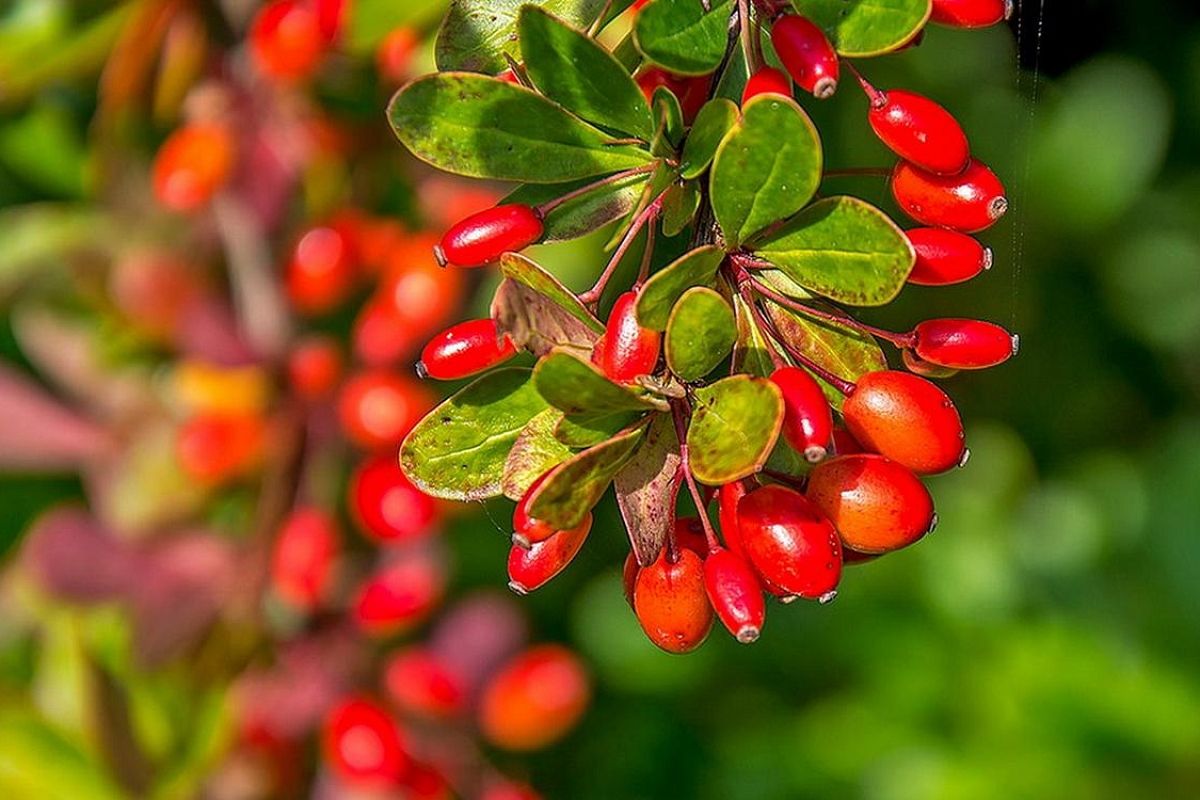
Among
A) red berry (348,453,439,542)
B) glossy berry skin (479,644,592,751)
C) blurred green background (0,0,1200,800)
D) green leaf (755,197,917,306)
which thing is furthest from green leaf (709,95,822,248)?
blurred green background (0,0,1200,800)

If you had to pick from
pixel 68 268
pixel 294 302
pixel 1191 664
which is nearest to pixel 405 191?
pixel 294 302

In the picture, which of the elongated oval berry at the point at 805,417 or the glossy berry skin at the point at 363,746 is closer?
the elongated oval berry at the point at 805,417

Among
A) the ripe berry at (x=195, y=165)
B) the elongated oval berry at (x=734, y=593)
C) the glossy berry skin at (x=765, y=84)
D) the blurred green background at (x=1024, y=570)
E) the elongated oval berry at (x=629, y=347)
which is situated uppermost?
the glossy berry skin at (x=765, y=84)

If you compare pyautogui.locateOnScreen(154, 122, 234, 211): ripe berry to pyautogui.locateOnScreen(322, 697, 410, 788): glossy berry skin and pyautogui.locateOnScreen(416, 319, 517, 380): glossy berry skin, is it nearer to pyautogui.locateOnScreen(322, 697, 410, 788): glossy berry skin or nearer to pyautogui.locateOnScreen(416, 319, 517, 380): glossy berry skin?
pyautogui.locateOnScreen(322, 697, 410, 788): glossy berry skin

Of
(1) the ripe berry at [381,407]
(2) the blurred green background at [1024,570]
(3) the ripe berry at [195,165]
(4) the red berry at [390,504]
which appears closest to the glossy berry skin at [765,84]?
(4) the red berry at [390,504]

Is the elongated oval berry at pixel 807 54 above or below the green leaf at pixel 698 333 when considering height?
above

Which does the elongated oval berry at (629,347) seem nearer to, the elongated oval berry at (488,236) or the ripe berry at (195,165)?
the elongated oval berry at (488,236)
